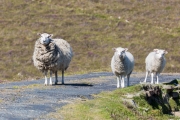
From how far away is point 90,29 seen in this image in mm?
57438

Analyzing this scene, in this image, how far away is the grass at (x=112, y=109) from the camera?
15.7 meters

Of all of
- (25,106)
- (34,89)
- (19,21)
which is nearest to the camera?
(25,106)

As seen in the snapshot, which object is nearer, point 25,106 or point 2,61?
point 25,106

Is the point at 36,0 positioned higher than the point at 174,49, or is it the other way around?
the point at 36,0

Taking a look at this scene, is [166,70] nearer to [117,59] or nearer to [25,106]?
[117,59]

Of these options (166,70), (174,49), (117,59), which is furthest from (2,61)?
(117,59)

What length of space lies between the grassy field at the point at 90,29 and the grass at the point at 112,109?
1828 centimetres

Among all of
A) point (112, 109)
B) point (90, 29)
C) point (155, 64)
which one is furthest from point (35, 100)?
point (90, 29)

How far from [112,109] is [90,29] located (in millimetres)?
40890

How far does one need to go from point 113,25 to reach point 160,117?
41332 mm

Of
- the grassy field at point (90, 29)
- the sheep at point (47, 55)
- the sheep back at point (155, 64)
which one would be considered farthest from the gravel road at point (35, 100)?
the grassy field at point (90, 29)

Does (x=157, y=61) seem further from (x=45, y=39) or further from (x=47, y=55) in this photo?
(x=45, y=39)

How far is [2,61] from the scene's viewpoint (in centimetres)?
4350

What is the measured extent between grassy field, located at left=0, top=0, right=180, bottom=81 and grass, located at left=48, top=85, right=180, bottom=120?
18275mm
